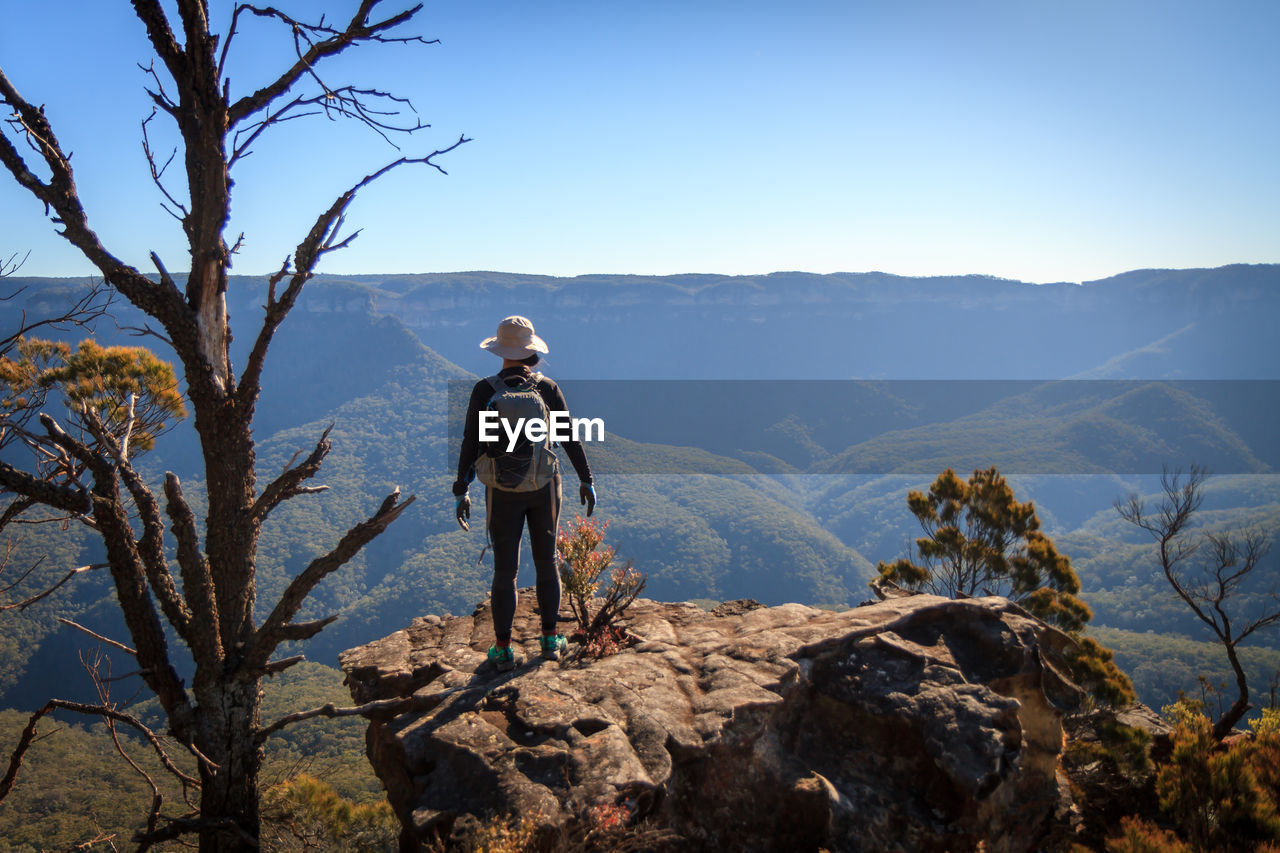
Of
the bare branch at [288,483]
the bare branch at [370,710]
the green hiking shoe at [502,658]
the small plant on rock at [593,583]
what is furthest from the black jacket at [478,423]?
the bare branch at [370,710]

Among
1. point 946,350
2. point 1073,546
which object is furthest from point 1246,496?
point 946,350

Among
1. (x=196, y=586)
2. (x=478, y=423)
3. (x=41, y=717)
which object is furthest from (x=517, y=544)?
(x=41, y=717)

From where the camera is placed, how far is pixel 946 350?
5546 inches

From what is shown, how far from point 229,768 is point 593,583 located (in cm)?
275

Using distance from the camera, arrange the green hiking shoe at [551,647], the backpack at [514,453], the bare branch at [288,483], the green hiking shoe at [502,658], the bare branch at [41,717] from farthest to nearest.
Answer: the green hiking shoe at [551,647] → the green hiking shoe at [502,658] → the backpack at [514,453] → the bare branch at [288,483] → the bare branch at [41,717]

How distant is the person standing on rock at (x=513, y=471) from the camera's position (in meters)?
4.96

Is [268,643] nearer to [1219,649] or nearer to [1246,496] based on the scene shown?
[1219,649]

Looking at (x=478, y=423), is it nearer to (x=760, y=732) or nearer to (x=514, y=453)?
(x=514, y=453)

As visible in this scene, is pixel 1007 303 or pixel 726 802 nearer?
pixel 726 802

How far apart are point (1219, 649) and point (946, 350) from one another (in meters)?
111

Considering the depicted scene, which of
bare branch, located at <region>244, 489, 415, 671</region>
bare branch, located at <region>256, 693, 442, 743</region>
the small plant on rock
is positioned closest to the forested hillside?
the small plant on rock

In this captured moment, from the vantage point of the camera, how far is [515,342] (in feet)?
16.8

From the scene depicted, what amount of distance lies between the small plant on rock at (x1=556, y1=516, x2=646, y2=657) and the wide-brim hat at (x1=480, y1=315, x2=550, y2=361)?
1.58 m

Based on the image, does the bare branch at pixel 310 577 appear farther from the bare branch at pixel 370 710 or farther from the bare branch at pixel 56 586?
the bare branch at pixel 56 586
